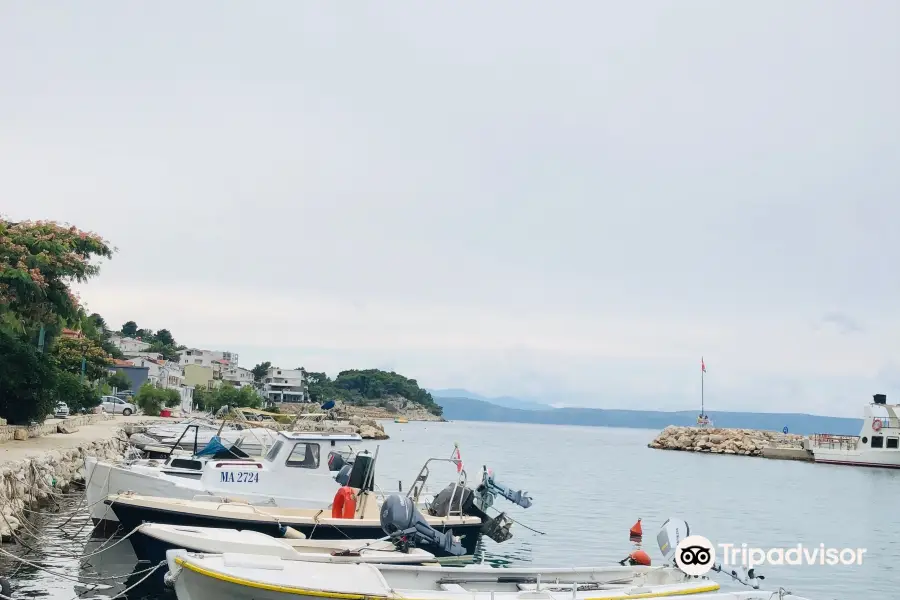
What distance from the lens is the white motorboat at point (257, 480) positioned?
19109 millimetres

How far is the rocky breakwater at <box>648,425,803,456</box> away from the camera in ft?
285

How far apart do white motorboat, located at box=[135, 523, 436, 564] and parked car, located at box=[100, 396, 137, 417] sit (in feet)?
202

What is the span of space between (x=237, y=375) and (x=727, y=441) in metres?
102

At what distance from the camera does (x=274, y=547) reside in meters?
12.9

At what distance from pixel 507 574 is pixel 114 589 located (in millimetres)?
7639

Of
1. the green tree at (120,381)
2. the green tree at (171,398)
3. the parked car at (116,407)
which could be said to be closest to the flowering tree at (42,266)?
the parked car at (116,407)

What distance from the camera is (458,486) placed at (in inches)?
760

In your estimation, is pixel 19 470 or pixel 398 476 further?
pixel 398 476

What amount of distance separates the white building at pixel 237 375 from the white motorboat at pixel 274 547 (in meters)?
149

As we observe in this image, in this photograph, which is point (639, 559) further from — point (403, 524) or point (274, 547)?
point (274, 547)

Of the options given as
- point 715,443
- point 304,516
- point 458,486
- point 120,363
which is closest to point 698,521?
point 458,486

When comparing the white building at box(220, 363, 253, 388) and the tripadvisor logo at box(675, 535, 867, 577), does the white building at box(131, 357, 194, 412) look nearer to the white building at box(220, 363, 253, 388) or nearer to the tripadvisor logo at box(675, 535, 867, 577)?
the white building at box(220, 363, 253, 388)

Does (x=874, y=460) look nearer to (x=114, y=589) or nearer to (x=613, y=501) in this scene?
(x=613, y=501)

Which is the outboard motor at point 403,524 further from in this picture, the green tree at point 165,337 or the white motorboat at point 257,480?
the green tree at point 165,337
